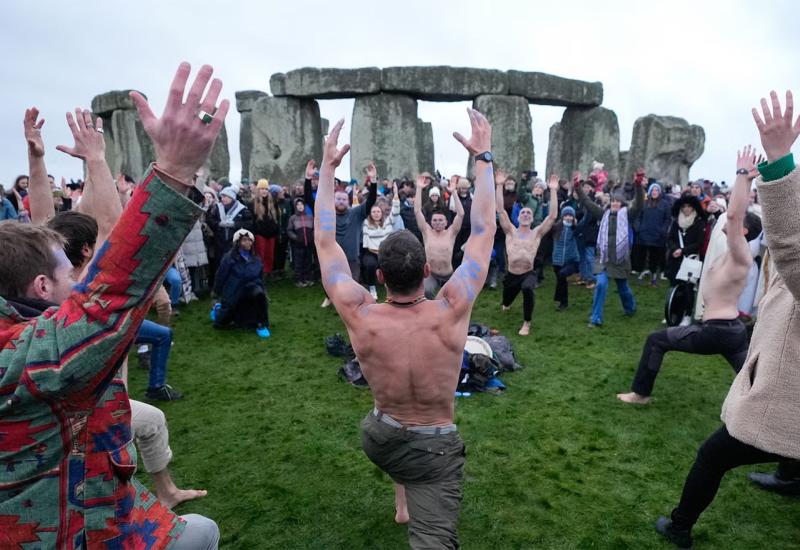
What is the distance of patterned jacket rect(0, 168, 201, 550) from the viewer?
1.05 meters

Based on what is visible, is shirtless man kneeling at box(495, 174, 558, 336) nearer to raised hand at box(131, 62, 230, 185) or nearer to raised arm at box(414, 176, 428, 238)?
raised arm at box(414, 176, 428, 238)

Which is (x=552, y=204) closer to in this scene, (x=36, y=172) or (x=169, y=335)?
(x=169, y=335)

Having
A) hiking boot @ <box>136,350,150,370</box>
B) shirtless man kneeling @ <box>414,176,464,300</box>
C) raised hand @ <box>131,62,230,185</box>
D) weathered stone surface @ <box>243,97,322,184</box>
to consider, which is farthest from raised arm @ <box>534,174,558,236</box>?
weathered stone surface @ <box>243,97,322,184</box>

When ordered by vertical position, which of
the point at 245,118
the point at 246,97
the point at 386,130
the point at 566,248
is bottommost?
the point at 566,248

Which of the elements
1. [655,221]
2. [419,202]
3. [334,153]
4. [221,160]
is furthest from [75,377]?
[221,160]

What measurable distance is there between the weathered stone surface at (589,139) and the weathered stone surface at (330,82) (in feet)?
21.8

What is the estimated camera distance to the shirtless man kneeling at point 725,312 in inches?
143

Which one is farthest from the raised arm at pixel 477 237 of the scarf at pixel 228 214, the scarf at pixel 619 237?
the scarf at pixel 228 214

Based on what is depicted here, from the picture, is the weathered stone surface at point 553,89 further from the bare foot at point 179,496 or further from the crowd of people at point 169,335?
the bare foot at point 179,496

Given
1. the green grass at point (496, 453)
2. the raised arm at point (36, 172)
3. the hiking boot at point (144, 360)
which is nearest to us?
the raised arm at point (36, 172)

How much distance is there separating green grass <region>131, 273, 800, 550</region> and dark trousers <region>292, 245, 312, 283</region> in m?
3.52

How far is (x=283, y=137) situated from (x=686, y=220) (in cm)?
1154

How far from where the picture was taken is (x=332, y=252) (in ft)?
8.84

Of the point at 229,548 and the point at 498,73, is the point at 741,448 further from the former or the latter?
the point at 498,73
